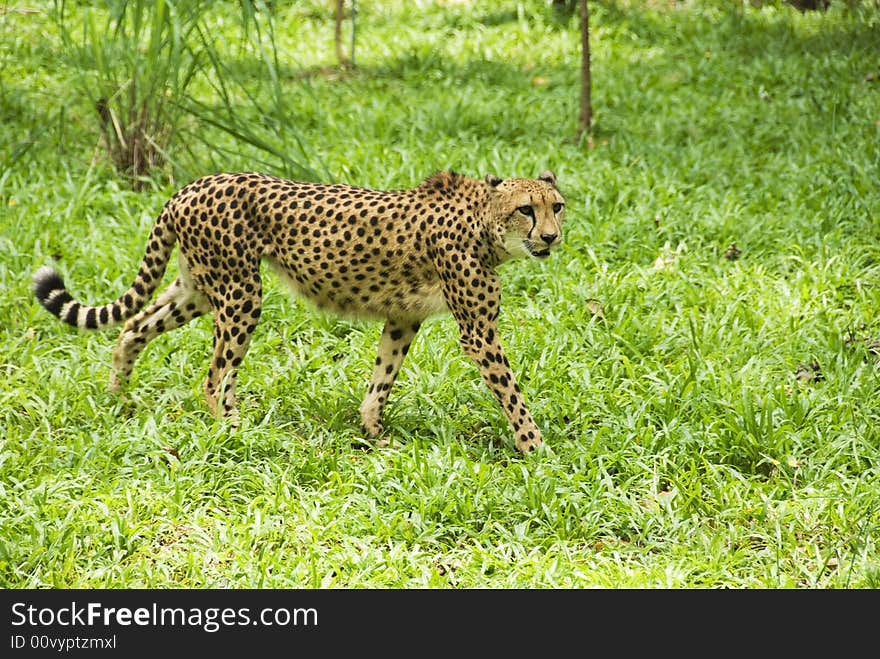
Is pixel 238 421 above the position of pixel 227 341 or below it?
below

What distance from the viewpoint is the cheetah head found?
4.69m

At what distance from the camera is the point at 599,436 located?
4.91m

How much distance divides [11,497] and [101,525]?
1.42 feet

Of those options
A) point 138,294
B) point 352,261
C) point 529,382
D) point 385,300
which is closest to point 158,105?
point 138,294

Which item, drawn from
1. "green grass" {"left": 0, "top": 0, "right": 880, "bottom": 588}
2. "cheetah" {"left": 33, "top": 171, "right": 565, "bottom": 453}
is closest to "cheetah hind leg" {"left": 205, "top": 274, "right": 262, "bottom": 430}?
"cheetah" {"left": 33, "top": 171, "right": 565, "bottom": 453}

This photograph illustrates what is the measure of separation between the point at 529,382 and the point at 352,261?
1.05 meters

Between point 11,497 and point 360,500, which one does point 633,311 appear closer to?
point 360,500

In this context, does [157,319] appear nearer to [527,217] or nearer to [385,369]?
[385,369]

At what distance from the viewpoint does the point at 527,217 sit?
4707mm

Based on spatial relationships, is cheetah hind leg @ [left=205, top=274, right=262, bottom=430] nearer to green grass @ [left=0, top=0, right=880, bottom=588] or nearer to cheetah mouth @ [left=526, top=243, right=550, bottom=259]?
green grass @ [left=0, top=0, right=880, bottom=588]

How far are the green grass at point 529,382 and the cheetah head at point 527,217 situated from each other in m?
0.86

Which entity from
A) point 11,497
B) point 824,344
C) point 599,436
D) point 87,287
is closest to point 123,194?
point 87,287

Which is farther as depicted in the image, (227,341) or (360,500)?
(227,341)

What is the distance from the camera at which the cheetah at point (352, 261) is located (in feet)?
16.0
